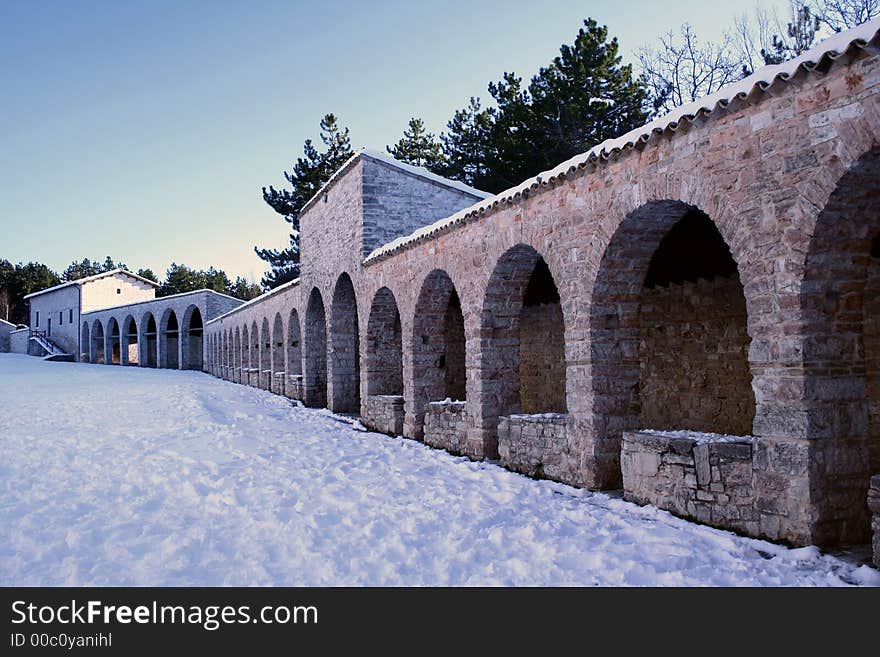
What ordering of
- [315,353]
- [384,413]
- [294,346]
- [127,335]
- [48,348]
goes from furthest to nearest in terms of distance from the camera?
[48,348]
[127,335]
[294,346]
[315,353]
[384,413]

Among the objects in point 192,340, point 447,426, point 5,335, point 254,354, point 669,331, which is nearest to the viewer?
point 669,331

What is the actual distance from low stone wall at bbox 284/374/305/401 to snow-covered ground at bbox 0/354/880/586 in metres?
7.41

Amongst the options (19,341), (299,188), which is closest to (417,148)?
(299,188)

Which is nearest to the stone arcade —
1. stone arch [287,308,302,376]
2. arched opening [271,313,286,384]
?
stone arch [287,308,302,376]

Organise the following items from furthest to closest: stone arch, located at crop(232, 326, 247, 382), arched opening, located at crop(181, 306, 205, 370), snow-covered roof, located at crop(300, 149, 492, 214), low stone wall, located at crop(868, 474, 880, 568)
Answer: arched opening, located at crop(181, 306, 205, 370) < stone arch, located at crop(232, 326, 247, 382) < snow-covered roof, located at crop(300, 149, 492, 214) < low stone wall, located at crop(868, 474, 880, 568)

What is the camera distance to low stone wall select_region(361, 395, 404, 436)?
10828 mm

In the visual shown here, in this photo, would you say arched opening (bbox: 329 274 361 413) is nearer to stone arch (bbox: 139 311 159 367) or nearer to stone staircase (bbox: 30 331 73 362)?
stone arch (bbox: 139 311 159 367)

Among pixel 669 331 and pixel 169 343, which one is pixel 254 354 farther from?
pixel 669 331

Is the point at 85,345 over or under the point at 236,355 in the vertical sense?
over

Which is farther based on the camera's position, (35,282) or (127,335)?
(35,282)

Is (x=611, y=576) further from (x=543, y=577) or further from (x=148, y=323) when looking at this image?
(x=148, y=323)

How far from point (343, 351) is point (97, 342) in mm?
32031

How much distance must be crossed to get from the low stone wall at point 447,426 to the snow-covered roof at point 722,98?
2773 millimetres

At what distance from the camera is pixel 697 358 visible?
26.8ft
